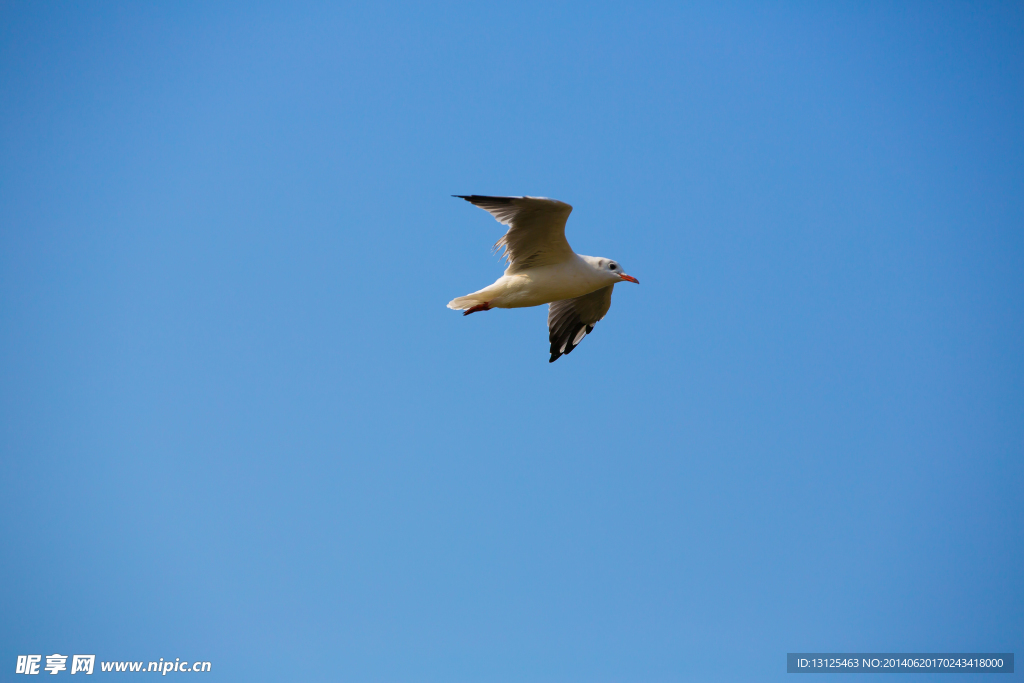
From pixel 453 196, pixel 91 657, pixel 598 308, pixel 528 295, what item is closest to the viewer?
pixel 453 196

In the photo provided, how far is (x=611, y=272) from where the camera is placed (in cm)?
1080

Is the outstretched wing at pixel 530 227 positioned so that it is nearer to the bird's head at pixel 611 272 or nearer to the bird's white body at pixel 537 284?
the bird's white body at pixel 537 284

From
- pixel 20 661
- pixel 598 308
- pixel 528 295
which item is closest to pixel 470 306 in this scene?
pixel 528 295

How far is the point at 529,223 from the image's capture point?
33.4 feet

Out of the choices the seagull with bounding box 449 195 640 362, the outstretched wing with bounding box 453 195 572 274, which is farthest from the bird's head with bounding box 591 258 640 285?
the outstretched wing with bounding box 453 195 572 274

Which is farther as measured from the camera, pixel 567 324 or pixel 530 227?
pixel 567 324

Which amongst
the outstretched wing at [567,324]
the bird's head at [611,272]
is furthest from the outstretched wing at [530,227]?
the outstretched wing at [567,324]

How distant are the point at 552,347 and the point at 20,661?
49.4 ft

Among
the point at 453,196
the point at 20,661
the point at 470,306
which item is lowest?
the point at 20,661

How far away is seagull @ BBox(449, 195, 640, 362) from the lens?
997 cm

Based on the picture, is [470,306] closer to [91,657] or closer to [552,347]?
[552,347]

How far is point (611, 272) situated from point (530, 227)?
126 centimetres

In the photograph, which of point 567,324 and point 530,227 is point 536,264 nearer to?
point 530,227

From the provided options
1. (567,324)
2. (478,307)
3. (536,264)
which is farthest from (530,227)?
(567,324)
